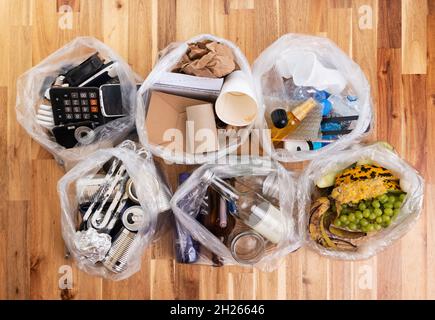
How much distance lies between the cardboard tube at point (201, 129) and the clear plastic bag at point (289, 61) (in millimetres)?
137

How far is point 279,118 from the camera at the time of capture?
1.00 metres

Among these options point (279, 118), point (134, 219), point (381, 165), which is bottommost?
point (134, 219)

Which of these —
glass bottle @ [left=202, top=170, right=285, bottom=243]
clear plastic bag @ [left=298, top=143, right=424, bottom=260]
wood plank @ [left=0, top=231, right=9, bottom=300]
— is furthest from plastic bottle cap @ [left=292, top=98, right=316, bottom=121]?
wood plank @ [left=0, top=231, right=9, bottom=300]

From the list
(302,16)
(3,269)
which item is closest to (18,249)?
(3,269)

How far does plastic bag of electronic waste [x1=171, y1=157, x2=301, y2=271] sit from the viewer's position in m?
0.96

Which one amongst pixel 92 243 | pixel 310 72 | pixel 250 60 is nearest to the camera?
pixel 92 243

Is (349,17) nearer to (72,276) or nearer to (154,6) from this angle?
(154,6)

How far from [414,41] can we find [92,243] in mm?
1044

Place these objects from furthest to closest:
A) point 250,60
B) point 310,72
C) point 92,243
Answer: point 250,60
point 310,72
point 92,243

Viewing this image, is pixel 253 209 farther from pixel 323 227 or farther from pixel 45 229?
pixel 45 229

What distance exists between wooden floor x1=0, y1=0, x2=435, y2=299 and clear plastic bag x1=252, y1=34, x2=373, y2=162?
119mm

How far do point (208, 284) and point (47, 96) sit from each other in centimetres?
68

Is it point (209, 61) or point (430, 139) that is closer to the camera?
point (209, 61)
